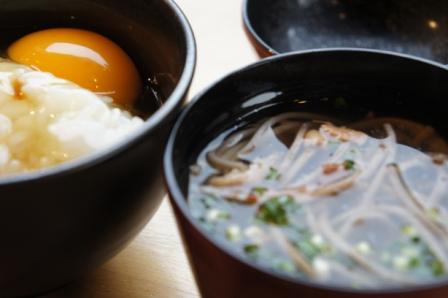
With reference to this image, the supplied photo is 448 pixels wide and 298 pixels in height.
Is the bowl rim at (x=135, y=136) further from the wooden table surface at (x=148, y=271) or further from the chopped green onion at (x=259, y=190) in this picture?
the wooden table surface at (x=148, y=271)

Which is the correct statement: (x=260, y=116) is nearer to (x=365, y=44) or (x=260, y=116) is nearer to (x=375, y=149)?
(x=375, y=149)

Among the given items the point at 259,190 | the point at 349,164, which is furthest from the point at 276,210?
the point at 349,164

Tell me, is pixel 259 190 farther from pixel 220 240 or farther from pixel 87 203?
pixel 87 203

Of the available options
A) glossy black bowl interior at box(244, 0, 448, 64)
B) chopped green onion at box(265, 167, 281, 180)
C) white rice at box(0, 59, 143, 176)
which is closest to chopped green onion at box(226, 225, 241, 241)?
chopped green onion at box(265, 167, 281, 180)

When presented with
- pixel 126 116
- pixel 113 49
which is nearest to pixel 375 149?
pixel 126 116

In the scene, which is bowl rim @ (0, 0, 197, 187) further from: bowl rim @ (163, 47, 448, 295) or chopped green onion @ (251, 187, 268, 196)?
chopped green onion @ (251, 187, 268, 196)

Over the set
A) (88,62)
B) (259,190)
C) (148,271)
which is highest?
(259,190)

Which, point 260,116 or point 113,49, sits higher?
point 260,116
